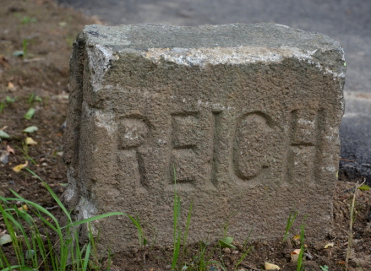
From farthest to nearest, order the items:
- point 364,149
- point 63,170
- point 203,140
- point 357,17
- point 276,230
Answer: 1. point 357,17
2. point 364,149
3. point 63,170
4. point 276,230
5. point 203,140

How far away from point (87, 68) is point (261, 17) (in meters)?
4.49

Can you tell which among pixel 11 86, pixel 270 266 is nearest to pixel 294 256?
pixel 270 266

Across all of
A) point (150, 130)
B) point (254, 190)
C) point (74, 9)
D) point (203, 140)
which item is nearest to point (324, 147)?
point (254, 190)

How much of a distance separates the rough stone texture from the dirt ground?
0.09 metres

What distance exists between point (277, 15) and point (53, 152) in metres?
3.84

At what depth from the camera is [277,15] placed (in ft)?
20.5

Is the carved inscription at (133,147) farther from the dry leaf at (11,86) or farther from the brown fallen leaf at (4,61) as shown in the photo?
the brown fallen leaf at (4,61)

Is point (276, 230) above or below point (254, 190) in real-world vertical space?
below

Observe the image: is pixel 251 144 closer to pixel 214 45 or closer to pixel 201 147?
pixel 201 147

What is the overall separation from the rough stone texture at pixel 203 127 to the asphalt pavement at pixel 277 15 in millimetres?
2242

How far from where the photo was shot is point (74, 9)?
646 centimetres

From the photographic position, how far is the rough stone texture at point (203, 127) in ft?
6.56

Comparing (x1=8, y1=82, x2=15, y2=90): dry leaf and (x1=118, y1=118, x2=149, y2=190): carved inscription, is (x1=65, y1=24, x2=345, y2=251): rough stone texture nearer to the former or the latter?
(x1=118, y1=118, x2=149, y2=190): carved inscription

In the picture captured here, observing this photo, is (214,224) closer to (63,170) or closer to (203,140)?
(203,140)
